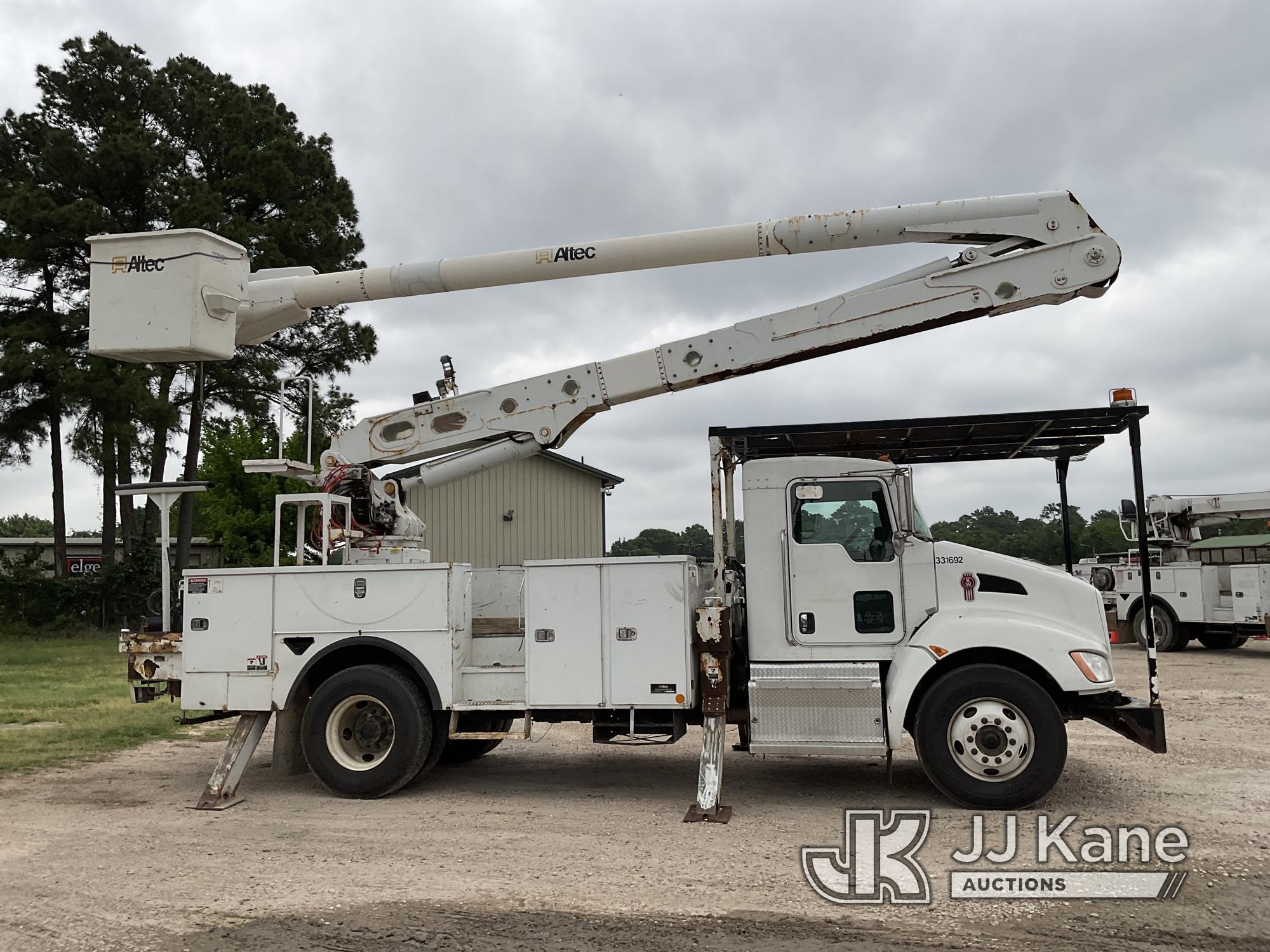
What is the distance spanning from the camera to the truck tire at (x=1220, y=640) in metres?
21.6

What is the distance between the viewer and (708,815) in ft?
24.7

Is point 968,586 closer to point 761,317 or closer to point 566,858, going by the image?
point 761,317

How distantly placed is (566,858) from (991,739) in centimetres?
325

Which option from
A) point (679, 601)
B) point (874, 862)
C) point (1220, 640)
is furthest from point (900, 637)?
point (1220, 640)

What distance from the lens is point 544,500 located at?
100 feet

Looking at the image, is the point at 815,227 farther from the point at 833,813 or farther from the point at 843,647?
the point at 833,813

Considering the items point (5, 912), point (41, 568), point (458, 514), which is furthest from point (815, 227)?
point (41, 568)

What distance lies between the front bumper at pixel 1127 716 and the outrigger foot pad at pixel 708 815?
278 centimetres

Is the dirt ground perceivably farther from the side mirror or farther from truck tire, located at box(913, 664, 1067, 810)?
the side mirror

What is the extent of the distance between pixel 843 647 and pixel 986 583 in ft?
3.98

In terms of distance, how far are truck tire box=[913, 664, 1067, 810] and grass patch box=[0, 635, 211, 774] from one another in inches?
342

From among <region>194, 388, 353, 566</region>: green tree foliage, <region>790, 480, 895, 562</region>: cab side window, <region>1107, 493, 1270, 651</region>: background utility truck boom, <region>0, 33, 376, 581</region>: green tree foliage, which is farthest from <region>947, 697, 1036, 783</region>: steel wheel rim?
<region>0, 33, 376, 581</region>: green tree foliage

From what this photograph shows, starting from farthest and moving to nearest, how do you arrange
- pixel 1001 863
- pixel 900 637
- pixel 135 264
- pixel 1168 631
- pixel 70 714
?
pixel 1168 631 → pixel 70 714 → pixel 135 264 → pixel 900 637 → pixel 1001 863

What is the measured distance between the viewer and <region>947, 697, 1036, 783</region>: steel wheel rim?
747cm
